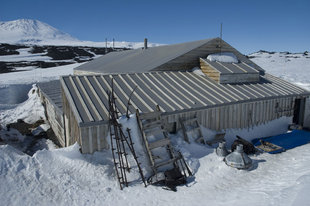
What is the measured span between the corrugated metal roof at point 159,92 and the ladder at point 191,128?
0.61 metres

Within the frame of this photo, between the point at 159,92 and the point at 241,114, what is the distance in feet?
16.5

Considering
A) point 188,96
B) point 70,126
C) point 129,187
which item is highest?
point 188,96

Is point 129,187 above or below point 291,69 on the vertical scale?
below

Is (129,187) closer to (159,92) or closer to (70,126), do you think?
(70,126)

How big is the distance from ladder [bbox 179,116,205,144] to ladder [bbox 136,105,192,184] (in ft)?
4.25

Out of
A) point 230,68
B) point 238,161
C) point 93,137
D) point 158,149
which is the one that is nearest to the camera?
point 93,137

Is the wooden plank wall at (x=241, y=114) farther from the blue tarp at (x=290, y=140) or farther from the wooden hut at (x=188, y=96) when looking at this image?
the blue tarp at (x=290, y=140)

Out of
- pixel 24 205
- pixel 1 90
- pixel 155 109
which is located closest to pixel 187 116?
pixel 155 109

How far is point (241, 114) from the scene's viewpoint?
44.6 ft

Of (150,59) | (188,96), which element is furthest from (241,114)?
(150,59)

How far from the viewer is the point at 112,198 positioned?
300 inches

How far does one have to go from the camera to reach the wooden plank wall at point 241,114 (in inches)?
477

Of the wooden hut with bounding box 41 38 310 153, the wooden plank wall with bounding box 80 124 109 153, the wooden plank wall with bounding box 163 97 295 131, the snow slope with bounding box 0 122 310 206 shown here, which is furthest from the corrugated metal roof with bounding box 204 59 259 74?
the wooden plank wall with bounding box 80 124 109 153

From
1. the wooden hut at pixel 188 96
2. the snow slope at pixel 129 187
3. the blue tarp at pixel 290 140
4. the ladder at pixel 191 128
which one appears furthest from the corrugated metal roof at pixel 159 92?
the blue tarp at pixel 290 140
